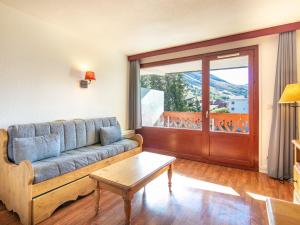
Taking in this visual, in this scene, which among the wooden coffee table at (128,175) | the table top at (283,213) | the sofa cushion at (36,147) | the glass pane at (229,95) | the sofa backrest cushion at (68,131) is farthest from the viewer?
the glass pane at (229,95)

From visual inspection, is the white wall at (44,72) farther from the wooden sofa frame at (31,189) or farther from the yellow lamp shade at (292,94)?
the yellow lamp shade at (292,94)

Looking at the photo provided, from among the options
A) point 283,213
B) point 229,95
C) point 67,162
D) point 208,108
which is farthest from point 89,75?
point 283,213

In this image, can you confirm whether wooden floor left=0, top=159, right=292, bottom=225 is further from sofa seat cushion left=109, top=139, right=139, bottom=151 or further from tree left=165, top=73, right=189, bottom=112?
tree left=165, top=73, right=189, bottom=112

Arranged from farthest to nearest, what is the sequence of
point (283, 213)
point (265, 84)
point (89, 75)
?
point (89, 75), point (265, 84), point (283, 213)

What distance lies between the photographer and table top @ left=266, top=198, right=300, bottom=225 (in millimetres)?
745

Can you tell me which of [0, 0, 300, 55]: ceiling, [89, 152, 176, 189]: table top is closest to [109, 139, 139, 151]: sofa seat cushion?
[89, 152, 176, 189]: table top

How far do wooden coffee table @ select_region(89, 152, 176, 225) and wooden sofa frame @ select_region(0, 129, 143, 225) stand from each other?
413mm

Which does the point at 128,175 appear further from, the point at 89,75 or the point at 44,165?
the point at 89,75

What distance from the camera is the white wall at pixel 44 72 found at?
228cm

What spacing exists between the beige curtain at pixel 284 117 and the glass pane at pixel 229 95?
1.60 ft

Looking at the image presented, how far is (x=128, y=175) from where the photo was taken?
180 cm

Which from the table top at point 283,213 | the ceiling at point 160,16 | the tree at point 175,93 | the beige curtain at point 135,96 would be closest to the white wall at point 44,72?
the ceiling at point 160,16

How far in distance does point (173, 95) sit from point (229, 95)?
1.25m

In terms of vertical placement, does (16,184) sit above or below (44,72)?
below
